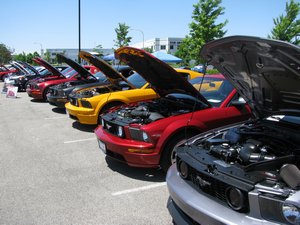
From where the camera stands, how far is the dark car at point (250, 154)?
2.14 meters

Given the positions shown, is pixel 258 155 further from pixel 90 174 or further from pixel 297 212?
pixel 90 174

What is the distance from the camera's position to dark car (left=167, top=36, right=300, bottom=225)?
2141 millimetres

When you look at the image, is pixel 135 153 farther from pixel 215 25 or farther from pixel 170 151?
pixel 215 25

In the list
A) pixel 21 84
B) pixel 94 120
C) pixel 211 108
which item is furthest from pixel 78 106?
pixel 21 84

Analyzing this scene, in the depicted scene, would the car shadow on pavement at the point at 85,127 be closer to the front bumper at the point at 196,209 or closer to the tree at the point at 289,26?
the front bumper at the point at 196,209

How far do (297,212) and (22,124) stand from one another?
27.3ft

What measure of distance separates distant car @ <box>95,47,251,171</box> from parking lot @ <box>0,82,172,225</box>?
→ 42 cm

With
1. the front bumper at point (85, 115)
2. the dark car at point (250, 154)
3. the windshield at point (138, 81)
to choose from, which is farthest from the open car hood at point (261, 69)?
the windshield at point (138, 81)

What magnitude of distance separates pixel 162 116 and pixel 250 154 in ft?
6.66

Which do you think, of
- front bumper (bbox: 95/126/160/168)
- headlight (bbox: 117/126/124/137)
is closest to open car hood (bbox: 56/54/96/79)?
headlight (bbox: 117/126/124/137)

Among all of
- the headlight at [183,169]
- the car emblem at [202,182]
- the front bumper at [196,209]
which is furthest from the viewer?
the headlight at [183,169]

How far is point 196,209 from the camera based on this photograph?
2361 millimetres

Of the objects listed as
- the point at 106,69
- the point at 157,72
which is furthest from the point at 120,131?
the point at 106,69

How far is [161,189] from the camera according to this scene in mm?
4191
